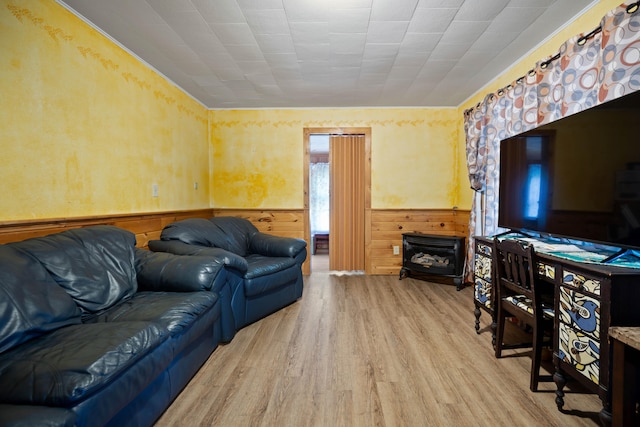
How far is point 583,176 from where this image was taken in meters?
1.78

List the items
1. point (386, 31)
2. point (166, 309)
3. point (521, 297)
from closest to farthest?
point (166, 309) → point (521, 297) → point (386, 31)

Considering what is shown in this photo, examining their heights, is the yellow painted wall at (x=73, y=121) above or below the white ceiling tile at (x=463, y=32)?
below

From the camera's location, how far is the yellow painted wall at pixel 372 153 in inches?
173

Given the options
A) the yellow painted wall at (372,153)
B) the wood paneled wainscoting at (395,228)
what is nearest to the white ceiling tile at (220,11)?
the yellow painted wall at (372,153)

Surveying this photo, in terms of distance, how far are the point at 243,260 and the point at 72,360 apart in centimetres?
144

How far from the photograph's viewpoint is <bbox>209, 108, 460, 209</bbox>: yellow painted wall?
439 centimetres

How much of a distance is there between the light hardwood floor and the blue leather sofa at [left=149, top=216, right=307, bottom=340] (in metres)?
0.17

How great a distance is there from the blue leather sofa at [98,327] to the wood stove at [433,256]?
2733mm

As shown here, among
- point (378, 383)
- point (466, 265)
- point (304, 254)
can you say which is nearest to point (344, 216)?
point (304, 254)

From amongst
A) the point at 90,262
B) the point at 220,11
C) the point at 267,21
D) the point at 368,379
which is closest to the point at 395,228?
the point at 368,379

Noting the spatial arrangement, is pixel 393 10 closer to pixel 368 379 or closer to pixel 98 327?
pixel 368 379

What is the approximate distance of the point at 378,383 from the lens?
184 cm

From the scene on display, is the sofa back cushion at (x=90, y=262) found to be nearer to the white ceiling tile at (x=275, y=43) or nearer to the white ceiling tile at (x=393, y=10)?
the white ceiling tile at (x=275, y=43)

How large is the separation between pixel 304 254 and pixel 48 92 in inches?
98.0
